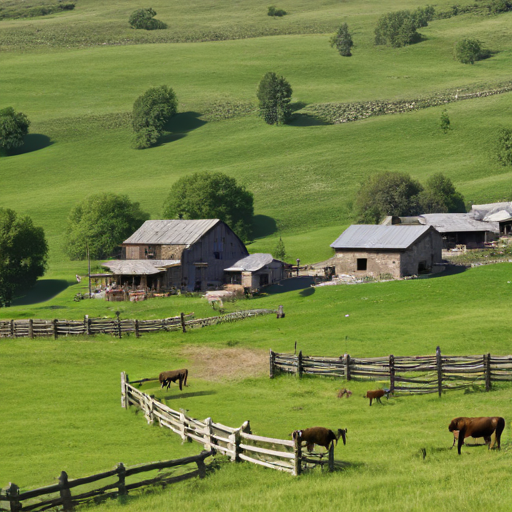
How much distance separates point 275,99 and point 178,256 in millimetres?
81778

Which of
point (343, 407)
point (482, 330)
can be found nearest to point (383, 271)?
point (482, 330)

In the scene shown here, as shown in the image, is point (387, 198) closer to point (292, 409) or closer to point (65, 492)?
point (292, 409)

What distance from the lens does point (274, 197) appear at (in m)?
117

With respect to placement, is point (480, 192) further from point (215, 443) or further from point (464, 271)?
point (215, 443)

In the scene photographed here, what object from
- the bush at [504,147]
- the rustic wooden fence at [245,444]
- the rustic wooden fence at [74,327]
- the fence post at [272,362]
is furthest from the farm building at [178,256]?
the bush at [504,147]

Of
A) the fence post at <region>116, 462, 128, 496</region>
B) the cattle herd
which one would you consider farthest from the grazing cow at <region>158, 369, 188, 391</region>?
the fence post at <region>116, 462, 128, 496</region>

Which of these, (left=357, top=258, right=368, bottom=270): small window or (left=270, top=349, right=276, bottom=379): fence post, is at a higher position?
(left=357, top=258, right=368, bottom=270): small window

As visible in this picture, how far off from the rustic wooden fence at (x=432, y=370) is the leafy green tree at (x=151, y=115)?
119 meters

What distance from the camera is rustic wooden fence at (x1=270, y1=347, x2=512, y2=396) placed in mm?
28641

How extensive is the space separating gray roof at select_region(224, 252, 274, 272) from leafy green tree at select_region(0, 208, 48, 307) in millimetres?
21815

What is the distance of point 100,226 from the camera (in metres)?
97.8

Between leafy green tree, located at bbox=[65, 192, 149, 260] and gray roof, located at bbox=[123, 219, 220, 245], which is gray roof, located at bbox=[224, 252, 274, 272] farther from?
leafy green tree, located at bbox=[65, 192, 149, 260]

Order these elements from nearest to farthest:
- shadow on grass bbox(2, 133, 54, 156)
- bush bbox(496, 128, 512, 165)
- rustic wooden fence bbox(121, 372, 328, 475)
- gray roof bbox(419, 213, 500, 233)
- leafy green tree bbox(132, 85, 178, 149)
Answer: rustic wooden fence bbox(121, 372, 328, 475) → gray roof bbox(419, 213, 500, 233) → bush bbox(496, 128, 512, 165) → leafy green tree bbox(132, 85, 178, 149) → shadow on grass bbox(2, 133, 54, 156)

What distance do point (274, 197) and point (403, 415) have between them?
92.9m
